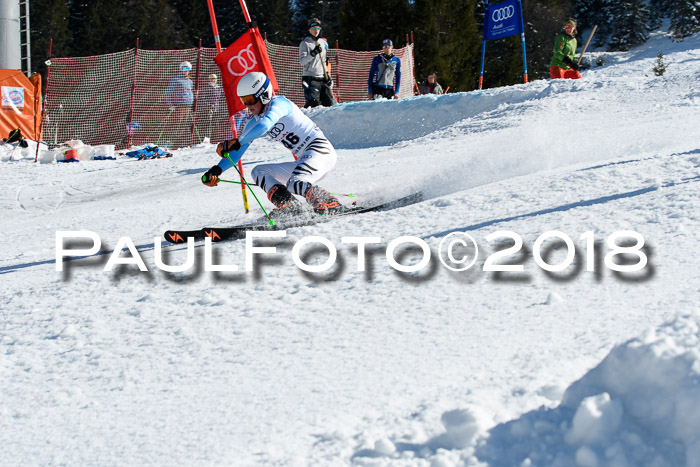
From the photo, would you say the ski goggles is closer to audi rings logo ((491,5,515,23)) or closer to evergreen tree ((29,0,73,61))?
audi rings logo ((491,5,515,23))

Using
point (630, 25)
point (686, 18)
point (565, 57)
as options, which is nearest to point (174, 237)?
point (565, 57)

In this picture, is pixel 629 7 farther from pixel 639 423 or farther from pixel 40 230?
pixel 639 423

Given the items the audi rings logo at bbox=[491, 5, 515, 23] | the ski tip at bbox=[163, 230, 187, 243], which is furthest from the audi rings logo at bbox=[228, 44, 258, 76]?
the audi rings logo at bbox=[491, 5, 515, 23]

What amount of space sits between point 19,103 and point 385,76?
834cm

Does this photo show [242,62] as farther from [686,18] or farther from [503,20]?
[686,18]

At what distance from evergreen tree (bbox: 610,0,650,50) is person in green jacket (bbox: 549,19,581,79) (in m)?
28.2

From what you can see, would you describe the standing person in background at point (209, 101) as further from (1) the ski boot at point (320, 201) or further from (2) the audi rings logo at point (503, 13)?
(1) the ski boot at point (320, 201)

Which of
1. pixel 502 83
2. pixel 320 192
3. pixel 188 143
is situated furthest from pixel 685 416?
pixel 502 83

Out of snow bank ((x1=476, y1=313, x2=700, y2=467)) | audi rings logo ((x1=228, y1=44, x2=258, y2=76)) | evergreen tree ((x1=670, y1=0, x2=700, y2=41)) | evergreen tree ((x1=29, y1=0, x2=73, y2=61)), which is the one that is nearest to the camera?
snow bank ((x1=476, y1=313, x2=700, y2=467))

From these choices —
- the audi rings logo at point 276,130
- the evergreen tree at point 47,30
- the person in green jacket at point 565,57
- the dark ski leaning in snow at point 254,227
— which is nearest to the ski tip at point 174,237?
the dark ski leaning in snow at point 254,227

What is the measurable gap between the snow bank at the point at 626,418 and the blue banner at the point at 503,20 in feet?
42.0

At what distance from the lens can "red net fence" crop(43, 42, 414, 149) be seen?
51.6 ft

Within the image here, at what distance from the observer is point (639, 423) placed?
2398 millimetres

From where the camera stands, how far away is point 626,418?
2.42m
